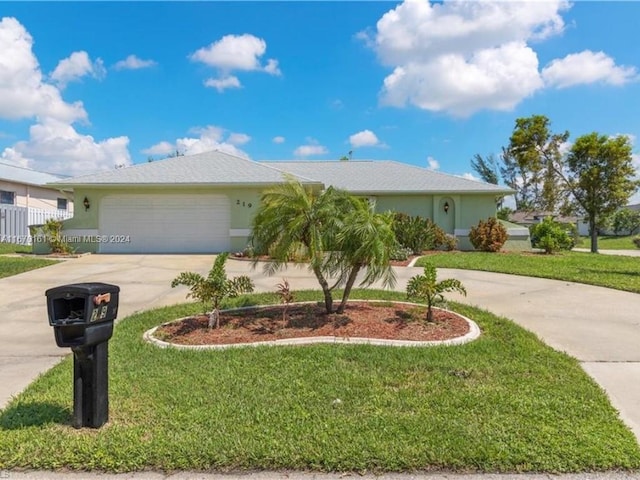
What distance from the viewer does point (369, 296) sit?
7.64 meters

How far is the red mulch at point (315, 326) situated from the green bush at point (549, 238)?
12.4 m

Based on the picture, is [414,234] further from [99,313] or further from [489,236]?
[99,313]

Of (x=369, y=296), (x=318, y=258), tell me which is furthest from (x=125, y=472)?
(x=369, y=296)

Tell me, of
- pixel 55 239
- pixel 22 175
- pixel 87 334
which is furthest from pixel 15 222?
pixel 87 334

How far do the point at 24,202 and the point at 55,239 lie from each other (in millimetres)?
11350

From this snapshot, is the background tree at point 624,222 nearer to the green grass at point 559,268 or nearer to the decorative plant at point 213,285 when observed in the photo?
the green grass at point 559,268

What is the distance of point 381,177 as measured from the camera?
63.7 feet

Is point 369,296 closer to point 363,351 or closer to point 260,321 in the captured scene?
point 260,321

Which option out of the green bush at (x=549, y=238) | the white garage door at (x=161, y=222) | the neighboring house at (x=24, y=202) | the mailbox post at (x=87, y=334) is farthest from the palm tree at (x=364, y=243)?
the neighboring house at (x=24, y=202)

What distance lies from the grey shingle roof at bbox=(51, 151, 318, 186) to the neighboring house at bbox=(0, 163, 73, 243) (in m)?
3.30

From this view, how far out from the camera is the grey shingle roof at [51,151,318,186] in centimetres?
1564

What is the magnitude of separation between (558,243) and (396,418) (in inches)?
676

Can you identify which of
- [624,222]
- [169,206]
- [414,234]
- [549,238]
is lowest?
[549,238]

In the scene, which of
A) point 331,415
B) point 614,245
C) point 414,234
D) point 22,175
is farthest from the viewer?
point 614,245
